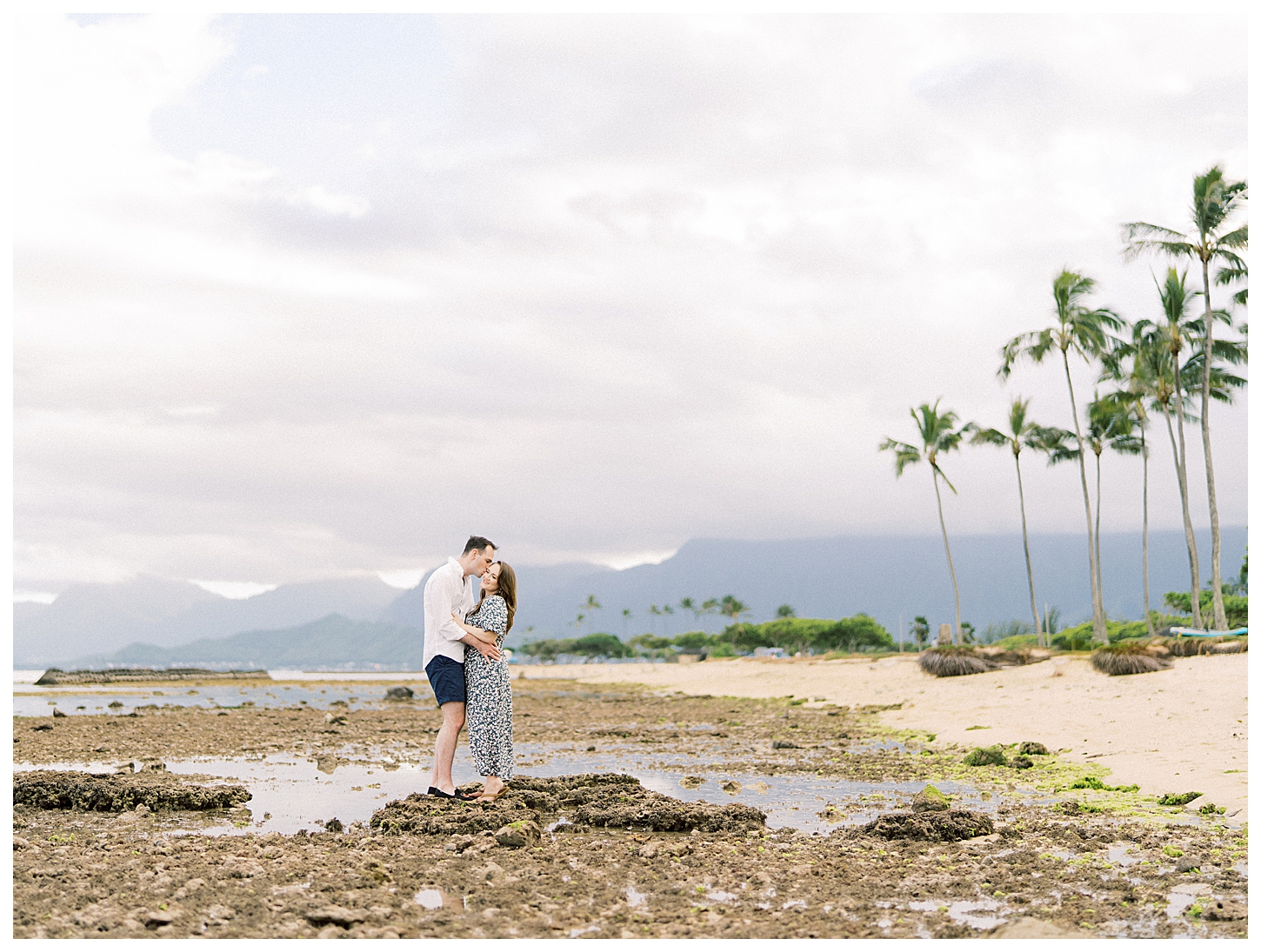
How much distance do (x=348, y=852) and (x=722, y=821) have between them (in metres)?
2.51

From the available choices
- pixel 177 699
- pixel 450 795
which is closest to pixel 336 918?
pixel 450 795

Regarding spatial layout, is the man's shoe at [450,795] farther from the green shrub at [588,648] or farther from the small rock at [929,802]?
the green shrub at [588,648]

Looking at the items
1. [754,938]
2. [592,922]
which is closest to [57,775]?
[592,922]

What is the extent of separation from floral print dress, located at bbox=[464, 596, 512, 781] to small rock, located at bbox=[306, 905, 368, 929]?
3543 mm

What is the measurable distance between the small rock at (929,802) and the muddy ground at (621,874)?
0.45m

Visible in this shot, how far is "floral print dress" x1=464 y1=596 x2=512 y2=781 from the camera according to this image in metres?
8.11

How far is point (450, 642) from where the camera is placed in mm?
8156

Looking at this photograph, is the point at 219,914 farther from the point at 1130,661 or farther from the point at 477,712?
the point at 1130,661

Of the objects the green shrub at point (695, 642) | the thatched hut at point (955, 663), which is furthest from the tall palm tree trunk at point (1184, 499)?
the green shrub at point (695, 642)

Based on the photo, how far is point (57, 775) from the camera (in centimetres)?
861

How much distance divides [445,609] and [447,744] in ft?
3.57

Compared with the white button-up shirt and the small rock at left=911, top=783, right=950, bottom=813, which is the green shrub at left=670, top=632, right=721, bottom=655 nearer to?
the small rock at left=911, top=783, right=950, bottom=813

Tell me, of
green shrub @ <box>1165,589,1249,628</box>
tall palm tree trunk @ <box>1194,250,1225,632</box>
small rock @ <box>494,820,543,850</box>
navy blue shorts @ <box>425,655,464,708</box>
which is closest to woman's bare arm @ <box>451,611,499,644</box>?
navy blue shorts @ <box>425,655,464,708</box>
